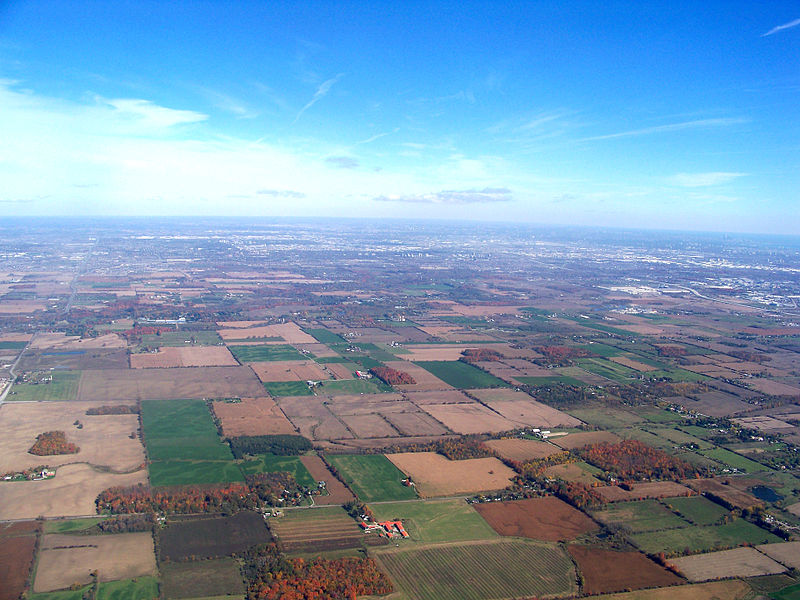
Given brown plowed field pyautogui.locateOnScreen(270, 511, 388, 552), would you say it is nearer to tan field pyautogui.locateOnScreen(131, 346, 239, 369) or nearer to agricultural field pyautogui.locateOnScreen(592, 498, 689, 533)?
agricultural field pyautogui.locateOnScreen(592, 498, 689, 533)

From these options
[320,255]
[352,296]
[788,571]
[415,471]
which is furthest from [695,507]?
[320,255]

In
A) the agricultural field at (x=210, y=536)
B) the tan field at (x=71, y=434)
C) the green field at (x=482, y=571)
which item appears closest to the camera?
the green field at (x=482, y=571)

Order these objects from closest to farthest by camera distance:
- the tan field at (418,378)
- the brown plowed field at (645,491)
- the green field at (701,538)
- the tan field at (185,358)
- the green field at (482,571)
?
1. the green field at (482,571)
2. the green field at (701,538)
3. the brown plowed field at (645,491)
4. the tan field at (418,378)
5. the tan field at (185,358)

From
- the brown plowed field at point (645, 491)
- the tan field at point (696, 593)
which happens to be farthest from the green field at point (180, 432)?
the tan field at point (696, 593)

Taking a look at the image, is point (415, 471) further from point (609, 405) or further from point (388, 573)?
point (609, 405)

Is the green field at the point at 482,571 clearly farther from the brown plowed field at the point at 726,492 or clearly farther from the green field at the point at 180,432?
the green field at the point at 180,432

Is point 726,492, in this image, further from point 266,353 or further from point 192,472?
point 266,353

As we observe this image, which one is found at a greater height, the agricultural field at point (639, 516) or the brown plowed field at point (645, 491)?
the brown plowed field at point (645, 491)

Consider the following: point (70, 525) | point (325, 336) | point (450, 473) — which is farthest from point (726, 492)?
point (325, 336)
